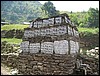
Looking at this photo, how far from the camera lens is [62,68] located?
15008mm

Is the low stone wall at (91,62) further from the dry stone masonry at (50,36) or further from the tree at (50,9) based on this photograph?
the tree at (50,9)

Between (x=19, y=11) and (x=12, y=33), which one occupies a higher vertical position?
(x=19, y=11)

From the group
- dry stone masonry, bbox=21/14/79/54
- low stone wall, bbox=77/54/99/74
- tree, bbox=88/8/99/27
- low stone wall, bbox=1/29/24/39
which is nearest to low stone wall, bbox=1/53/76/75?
dry stone masonry, bbox=21/14/79/54

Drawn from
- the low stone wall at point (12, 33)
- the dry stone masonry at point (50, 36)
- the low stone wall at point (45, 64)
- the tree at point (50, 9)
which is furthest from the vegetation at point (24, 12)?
the low stone wall at point (45, 64)

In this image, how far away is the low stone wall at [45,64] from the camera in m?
15.0

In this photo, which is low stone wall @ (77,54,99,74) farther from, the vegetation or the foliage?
the foliage

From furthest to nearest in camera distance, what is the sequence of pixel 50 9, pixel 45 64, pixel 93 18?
pixel 50 9 → pixel 93 18 → pixel 45 64

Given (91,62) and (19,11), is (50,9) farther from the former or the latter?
(19,11)

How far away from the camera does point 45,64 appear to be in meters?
15.7

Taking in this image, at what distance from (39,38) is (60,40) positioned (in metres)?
1.85

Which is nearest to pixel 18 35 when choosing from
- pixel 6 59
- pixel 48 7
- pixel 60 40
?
pixel 6 59

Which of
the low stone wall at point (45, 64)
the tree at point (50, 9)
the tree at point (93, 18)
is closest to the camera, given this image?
the low stone wall at point (45, 64)

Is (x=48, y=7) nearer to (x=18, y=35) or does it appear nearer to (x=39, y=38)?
(x=18, y=35)

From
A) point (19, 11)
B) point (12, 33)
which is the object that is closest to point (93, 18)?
point (12, 33)
